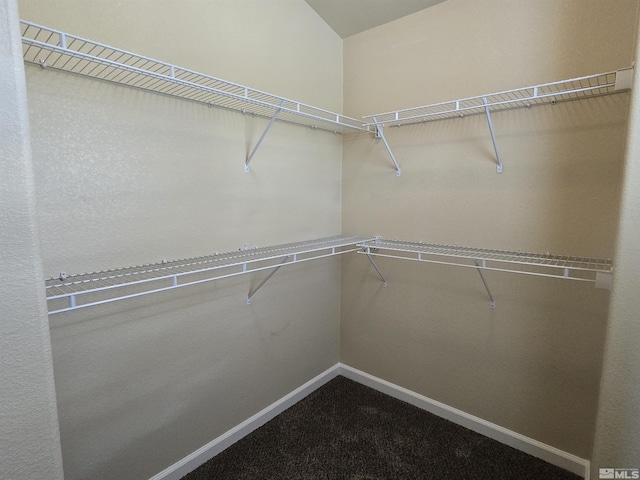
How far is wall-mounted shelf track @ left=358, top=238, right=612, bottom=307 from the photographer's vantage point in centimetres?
129

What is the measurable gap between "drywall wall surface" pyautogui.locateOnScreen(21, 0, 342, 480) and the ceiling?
9 cm

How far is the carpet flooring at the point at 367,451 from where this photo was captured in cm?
158

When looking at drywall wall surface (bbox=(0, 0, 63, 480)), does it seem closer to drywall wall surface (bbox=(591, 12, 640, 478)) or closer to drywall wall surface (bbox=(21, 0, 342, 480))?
drywall wall surface (bbox=(21, 0, 342, 480))

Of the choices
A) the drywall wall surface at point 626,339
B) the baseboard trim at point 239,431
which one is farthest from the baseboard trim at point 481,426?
the drywall wall surface at point 626,339

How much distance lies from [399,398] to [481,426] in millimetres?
498

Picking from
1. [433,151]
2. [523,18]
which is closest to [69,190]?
[433,151]

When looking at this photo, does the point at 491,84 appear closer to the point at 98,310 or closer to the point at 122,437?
the point at 98,310

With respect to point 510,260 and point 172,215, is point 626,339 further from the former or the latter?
point 172,215

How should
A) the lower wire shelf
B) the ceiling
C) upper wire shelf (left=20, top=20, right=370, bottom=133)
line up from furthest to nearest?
the ceiling
the lower wire shelf
upper wire shelf (left=20, top=20, right=370, bottom=133)

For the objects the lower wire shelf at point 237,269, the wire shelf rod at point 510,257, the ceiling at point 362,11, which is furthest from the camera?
the ceiling at point 362,11

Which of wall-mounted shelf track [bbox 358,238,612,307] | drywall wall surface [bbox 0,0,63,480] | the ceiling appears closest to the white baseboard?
wall-mounted shelf track [bbox 358,238,612,307]

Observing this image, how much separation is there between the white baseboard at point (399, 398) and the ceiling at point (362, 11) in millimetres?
2320
